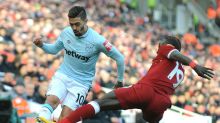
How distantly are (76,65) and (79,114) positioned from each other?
3.57ft

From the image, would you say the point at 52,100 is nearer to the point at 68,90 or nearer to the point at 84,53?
the point at 68,90

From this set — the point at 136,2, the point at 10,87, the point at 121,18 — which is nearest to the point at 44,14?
the point at 10,87

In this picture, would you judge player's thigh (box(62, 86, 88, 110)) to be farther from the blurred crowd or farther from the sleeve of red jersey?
the blurred crowd

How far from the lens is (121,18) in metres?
25.9

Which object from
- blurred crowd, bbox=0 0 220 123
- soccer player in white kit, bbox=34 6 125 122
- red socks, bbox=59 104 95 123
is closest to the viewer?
red socks, bbox=59 104 95 123

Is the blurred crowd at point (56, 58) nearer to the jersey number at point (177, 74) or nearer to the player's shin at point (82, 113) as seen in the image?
the player's shin at point (82, 113)

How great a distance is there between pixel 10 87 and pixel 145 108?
4285 mm

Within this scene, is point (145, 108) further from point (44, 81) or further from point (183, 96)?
point (183, 96)

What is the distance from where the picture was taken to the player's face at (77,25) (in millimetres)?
9266

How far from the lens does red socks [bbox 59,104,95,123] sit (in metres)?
8.78

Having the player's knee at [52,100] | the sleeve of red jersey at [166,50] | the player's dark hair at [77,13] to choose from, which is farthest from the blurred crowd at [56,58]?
the sleeve of red jersey at [166,50]

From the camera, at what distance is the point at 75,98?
31.8 feet

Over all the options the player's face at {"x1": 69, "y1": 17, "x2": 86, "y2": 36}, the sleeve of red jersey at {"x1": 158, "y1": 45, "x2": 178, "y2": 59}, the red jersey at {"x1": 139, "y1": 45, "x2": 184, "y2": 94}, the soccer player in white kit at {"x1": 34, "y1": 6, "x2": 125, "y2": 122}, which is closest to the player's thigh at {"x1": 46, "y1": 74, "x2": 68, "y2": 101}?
the soccer player in white kit at {"x1": 34, "y1": 6, "x2": 125, "y2": 122}

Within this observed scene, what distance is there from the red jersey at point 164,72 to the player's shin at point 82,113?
768 millimetres
